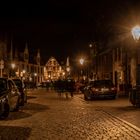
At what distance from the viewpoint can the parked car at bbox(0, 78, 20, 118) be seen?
17.7 metres

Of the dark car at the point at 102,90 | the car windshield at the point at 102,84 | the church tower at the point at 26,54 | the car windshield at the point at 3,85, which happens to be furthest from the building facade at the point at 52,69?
the car windshield at the point at 3,85

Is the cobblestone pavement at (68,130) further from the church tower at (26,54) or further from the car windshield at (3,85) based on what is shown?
the church tower at (26,54)

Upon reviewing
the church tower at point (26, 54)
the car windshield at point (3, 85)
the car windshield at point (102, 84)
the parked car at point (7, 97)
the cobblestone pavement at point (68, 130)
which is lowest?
the cobblestone pavement at point (68, 130)

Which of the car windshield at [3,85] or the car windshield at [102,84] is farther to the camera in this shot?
the car windshield at [102,84]

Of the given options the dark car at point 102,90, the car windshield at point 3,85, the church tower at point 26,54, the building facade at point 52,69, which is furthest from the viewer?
the building facade at point 52,69

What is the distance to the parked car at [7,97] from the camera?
17734 mm

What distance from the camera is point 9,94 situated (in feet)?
63.2

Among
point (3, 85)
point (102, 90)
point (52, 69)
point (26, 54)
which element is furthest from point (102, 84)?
point (52, 69)

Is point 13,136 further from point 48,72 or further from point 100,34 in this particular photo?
point 48,72

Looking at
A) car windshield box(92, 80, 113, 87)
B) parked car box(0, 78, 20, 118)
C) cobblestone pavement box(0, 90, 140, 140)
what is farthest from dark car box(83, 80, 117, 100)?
cobblestone pavement box(0, 90, 140, 140)

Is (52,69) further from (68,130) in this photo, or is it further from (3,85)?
(68,130)

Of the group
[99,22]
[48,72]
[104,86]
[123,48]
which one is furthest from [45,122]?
[48,72]

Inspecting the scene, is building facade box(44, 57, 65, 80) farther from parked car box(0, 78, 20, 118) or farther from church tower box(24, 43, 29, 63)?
parked car box(0, 78, 20, 118)

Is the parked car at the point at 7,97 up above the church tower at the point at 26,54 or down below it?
below
